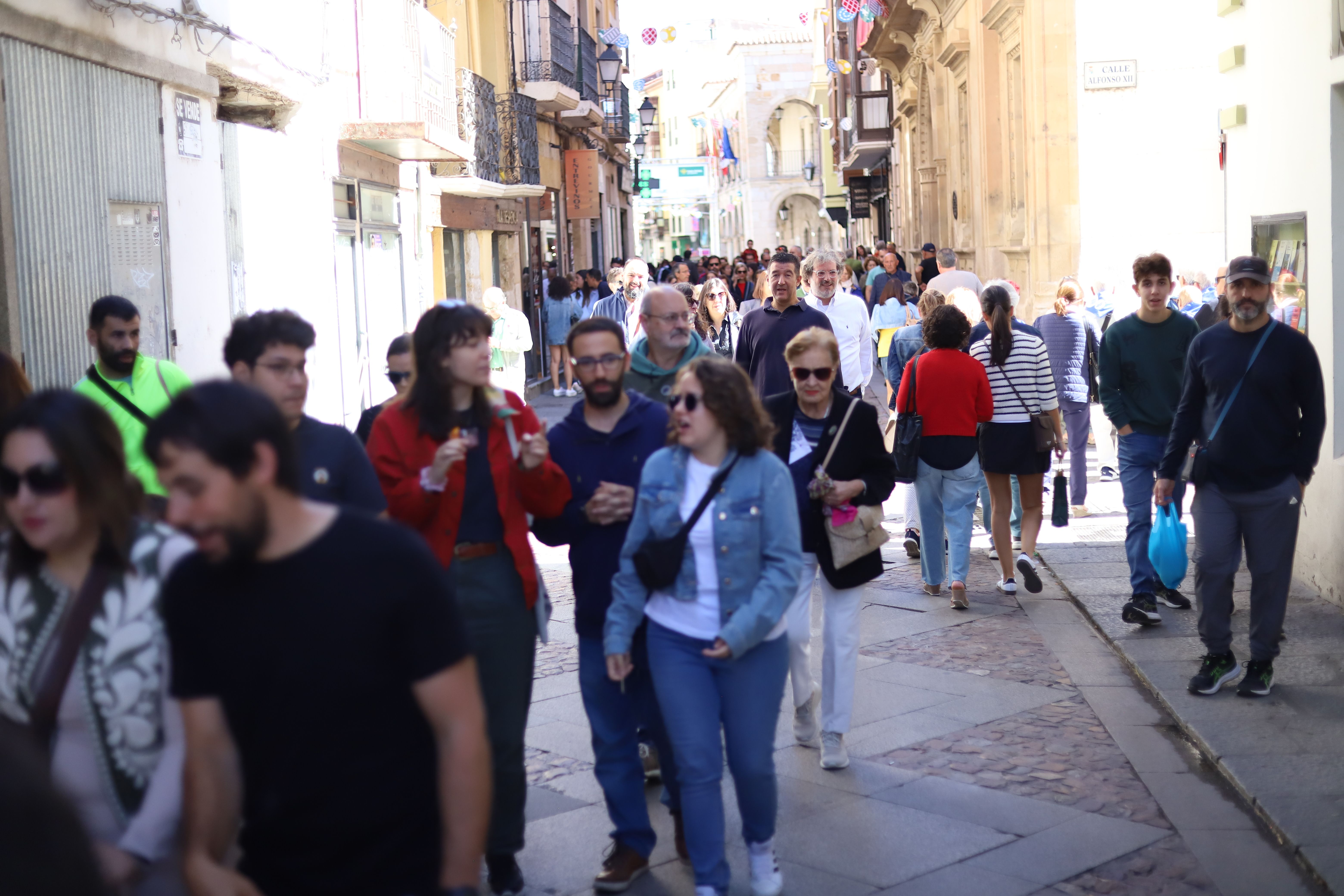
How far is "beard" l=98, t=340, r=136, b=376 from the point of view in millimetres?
5906

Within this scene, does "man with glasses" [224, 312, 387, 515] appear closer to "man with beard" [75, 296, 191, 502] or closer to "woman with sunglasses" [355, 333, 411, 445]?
"man with beard" [75, 296, 191, 502]

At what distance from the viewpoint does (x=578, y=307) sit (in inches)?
987

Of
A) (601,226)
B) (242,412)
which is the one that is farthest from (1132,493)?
(601,226)

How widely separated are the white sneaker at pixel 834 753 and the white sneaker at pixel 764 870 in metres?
1.43

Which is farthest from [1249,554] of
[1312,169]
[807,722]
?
[1312,169]

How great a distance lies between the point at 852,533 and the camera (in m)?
5.82

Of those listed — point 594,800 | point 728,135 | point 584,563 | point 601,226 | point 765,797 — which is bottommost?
point 594,800

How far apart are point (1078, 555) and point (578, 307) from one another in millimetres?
15717

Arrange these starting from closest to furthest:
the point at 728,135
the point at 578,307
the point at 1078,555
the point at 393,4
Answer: the point at 1078,555 < the point at 393,4 < the point at 578,307 < the point at 728,135

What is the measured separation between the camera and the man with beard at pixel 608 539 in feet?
15.5

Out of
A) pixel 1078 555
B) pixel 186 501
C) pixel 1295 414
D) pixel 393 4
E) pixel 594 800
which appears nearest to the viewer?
pixel 186 501

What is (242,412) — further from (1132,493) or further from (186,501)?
(1132,493)

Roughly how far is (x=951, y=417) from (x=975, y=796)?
3501 mm

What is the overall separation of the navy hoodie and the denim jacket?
318 mm
